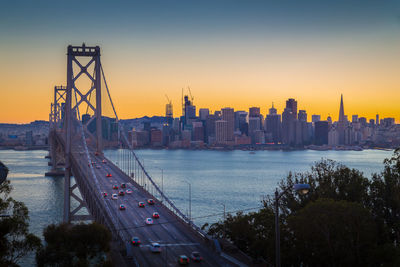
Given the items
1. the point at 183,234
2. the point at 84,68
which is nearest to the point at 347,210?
the point at 183,234

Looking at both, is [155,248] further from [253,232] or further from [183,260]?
[253,232]

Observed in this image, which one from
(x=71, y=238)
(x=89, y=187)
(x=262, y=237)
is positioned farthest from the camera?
(x=89, y=187)

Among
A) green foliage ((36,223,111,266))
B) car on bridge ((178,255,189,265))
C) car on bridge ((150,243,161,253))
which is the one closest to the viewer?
green foliage ((36,223,111,266))

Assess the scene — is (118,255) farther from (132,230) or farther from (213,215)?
(213,215)

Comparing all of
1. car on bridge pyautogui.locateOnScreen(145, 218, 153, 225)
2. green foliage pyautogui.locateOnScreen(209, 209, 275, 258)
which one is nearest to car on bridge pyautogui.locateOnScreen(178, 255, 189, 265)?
green foliage pyautogui.locateOnScreen(209, 209, 275, 258)

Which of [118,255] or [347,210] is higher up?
[347,210]

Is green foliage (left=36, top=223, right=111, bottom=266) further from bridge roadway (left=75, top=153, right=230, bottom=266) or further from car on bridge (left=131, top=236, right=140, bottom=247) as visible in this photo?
car on bridge (left=131, top=236, right=140, bottom=247)

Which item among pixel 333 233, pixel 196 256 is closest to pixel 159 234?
pixel 196 256

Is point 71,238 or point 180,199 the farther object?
point 180,199

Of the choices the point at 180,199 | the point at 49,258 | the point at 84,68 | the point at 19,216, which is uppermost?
the point at 84,68

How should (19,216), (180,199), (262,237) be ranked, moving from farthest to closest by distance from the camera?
(180,199) < (262,237) < (19,216)
